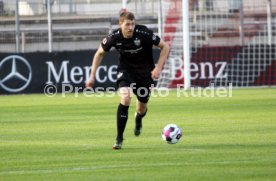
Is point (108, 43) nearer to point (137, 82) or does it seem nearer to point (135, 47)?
point (135, 47)

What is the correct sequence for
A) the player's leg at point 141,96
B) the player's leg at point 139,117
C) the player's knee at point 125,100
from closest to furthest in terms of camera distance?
the player's knee at point 125,100, the player's leg at point 141,96, the player's leg at point 139,117

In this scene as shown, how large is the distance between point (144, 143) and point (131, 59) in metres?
1.32

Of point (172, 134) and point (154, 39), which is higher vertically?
point (154, 39)

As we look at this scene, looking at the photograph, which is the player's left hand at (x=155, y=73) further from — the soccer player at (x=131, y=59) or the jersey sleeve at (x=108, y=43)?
the jersey sleeve at (x=108, y=43)

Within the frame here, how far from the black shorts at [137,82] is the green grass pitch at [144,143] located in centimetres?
69

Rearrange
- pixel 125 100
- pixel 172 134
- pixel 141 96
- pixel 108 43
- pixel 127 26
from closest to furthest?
1. pixel 127 26
2. pixel 172 134
3. pixel 125 100
4. pixel 108 43
5. pixel 141 96

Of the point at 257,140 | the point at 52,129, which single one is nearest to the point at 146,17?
the point at 52,129

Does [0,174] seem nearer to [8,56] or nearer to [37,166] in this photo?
[37,166]

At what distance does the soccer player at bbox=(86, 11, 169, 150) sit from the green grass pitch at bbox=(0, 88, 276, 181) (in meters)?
0.74

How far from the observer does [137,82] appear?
13.1 meters

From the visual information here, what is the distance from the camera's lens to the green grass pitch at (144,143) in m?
9.25

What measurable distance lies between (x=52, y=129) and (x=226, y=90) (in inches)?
488
